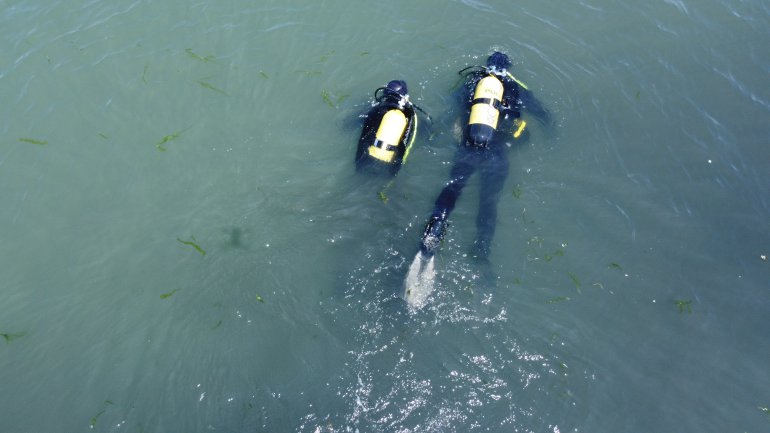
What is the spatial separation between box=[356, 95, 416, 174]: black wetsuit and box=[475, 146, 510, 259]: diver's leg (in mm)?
1368

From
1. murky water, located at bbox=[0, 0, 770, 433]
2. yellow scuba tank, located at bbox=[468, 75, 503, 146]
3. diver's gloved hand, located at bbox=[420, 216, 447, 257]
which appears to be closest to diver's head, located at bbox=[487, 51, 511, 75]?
yellow scuba tank, located at bbox=[468, 75, 503, 146]

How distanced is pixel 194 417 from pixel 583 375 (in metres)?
4.91

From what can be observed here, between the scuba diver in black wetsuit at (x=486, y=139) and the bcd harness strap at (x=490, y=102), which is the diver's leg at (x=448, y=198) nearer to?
the scuba diver in black wetsuit at (x=486, y=139)

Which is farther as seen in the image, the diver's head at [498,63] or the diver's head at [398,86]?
the diver's head at [498,63]

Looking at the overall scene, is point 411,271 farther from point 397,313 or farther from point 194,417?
point 194,417

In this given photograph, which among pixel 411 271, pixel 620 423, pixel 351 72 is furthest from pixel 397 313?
pixel 351 72

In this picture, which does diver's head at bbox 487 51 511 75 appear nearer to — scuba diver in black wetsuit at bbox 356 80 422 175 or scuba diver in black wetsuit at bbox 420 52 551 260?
scuba diver in black wetsuit at bbox 420 52 551 260

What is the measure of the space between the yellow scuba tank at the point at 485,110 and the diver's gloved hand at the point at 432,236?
190cm

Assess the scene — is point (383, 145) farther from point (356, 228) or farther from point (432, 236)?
point (432, 236)

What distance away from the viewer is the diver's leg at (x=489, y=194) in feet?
26.3

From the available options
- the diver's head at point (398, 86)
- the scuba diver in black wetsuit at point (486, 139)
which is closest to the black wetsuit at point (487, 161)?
the scuba diver in black wetsuit at point (486, 139)

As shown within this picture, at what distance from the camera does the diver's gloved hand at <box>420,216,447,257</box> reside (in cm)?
771

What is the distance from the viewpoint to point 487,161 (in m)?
9.02

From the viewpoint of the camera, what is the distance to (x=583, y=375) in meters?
6.93
